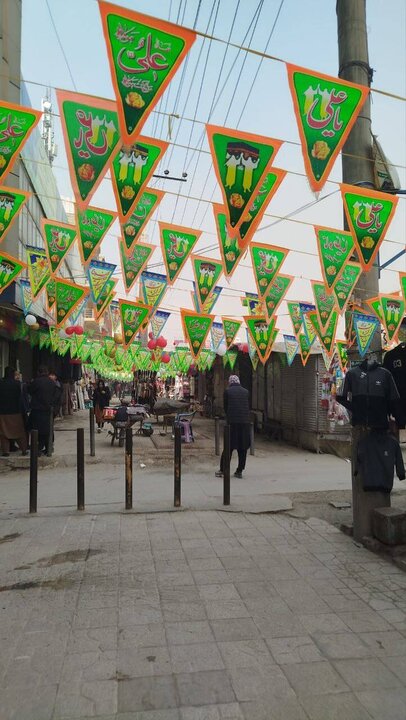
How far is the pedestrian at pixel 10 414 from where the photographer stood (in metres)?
10.6

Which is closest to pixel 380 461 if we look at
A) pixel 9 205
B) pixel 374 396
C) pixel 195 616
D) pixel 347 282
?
pixel 374 396

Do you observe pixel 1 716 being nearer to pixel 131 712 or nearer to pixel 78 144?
pixel 131 712

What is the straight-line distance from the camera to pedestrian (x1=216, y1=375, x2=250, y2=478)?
28.6ft

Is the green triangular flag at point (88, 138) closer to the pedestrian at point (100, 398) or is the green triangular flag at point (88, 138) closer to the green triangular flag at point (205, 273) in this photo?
the green triangular flag at point (205, 273)

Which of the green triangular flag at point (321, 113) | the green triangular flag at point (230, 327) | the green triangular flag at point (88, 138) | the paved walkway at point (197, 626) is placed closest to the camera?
the paved walkway at point (197, 626)

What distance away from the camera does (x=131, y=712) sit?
251 cm

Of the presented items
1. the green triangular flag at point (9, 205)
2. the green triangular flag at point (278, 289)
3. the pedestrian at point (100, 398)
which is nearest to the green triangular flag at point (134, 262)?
the green triangular flag at point (9, 205)

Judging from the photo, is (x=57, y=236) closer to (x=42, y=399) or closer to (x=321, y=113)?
(x=42, y=399)

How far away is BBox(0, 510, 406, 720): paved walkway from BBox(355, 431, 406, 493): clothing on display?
2.36 feet

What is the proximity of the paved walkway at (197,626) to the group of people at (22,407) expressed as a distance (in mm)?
5284

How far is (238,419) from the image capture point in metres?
8.79

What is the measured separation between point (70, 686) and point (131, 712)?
0.43 metres

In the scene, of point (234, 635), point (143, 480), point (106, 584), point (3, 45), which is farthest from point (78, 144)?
point (3, 45)

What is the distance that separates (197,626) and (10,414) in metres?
8.52
